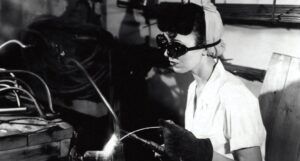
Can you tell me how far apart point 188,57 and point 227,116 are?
0.62 m

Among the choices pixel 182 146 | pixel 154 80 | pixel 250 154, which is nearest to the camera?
pixel 182 146

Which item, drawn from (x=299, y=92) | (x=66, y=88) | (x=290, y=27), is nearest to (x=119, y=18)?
(x=66, y=88)

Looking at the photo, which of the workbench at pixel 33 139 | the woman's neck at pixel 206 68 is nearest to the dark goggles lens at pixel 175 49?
the woman's neck at pixel 206 68

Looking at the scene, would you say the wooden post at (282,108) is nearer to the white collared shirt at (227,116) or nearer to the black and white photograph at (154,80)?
the black and white photograph at (154,80)

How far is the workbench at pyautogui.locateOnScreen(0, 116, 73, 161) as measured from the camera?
77.2 inches

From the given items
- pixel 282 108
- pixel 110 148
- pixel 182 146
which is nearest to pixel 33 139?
pixel 110 148

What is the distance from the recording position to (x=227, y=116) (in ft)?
7.75

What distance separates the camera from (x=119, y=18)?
7121 mm

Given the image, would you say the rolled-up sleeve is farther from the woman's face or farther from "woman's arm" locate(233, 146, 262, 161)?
the woman's face

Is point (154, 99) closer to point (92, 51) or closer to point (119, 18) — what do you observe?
point (92, 51)

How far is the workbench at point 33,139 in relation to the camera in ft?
6.43

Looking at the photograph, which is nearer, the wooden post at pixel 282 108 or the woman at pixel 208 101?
the woman at pixel 208 101

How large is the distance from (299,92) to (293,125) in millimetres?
347

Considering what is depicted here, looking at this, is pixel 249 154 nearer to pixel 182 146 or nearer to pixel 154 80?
pixel 182 146
